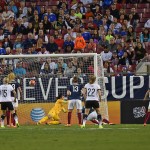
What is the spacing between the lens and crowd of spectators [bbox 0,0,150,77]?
31719 mm

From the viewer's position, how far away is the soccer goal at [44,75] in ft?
99.1

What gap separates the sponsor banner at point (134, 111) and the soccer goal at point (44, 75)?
2.58 feet

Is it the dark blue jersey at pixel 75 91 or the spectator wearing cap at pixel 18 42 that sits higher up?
the spectator wearing cap at pixel 18 42

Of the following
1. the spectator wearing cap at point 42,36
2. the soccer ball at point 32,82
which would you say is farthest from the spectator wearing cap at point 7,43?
A: the soccer ball at point 32,82

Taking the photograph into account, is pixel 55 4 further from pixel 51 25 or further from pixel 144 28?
pixel 144 28

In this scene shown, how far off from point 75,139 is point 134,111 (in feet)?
31.6

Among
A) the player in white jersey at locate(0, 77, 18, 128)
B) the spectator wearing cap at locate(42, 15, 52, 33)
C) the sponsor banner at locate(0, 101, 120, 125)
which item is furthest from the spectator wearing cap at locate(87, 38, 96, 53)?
the player in white jersey at locate(0, 77, 18, 128)

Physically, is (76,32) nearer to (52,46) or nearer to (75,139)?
(52,46)

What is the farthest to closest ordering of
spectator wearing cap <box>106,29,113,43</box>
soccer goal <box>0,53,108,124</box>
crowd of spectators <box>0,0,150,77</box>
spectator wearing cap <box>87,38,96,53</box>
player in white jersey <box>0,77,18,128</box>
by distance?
spectator wearing cap <box>106,29,113,43</box>, spectator wearing cap <box>87,38,96,53</box>, crowd of spectators <box>0,0,150,77</box>, soccer goal <box>0,53,108,124</box>, player in white jersey <box>0,77,18,128</box>

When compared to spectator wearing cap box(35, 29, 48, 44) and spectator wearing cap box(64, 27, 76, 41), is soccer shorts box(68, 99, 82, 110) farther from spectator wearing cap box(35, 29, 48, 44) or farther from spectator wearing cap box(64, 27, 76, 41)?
spectator wearing cap box(35, 29, 48, 44)

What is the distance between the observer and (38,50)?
108 ft

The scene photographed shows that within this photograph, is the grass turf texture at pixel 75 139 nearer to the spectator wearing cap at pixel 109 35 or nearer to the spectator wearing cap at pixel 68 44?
the spectator wearing cap at pixel 68 44

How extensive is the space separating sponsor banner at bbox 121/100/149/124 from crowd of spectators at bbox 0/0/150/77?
1630 millimetres

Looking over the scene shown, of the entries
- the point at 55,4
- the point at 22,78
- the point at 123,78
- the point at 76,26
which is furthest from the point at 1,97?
the point at 55,4
